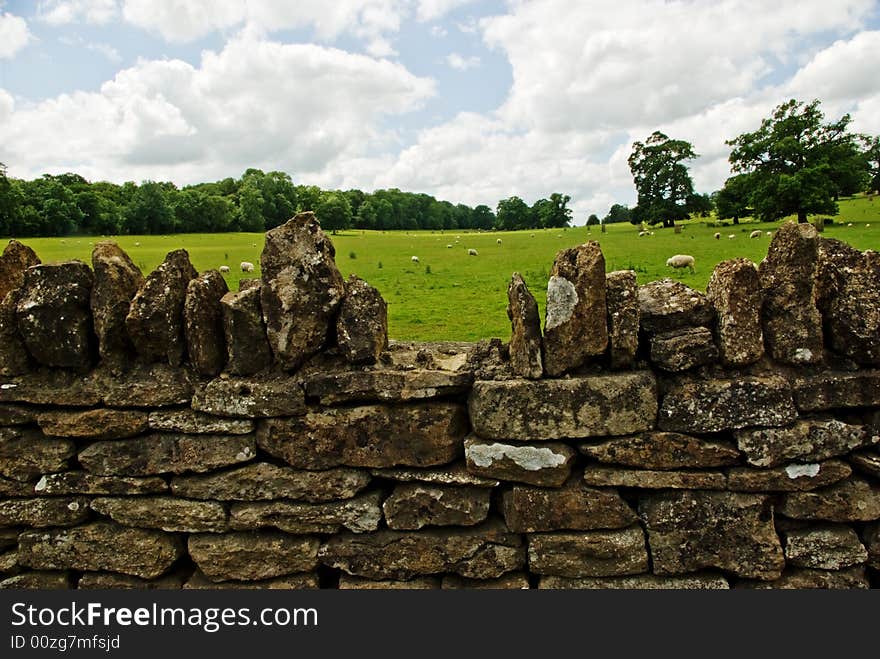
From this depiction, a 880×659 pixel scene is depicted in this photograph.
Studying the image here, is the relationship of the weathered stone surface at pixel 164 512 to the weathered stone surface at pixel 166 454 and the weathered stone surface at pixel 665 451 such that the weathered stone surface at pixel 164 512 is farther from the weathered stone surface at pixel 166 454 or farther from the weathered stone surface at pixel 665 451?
the weathered stone surface at pixel 665 451

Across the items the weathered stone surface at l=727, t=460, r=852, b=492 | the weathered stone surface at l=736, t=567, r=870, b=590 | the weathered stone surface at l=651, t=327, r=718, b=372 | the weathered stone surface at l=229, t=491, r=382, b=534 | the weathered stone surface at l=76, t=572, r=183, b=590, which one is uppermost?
the weathered stone surface at l=651, t=327, r=718, b=372

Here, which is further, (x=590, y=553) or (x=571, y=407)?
(x=590, y=553)

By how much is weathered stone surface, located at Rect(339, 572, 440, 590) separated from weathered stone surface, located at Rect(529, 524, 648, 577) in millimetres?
688

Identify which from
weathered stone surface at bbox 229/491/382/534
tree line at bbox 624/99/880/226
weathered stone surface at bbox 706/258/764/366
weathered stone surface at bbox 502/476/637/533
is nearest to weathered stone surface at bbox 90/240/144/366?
weathered stone surface at bbox 229/491/382/534

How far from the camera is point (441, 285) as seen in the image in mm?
14023

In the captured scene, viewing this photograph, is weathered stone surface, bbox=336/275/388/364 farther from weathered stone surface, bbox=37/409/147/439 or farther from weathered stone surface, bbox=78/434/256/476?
weathered stone surface, bbox=37/409/147/439

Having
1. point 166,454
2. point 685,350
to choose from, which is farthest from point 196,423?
point 685,350

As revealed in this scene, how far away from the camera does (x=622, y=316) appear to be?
11.5 ft

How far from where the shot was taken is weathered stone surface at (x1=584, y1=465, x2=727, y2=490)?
3531mm

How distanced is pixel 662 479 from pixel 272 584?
8.76 ft

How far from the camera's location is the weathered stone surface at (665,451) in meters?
3.50

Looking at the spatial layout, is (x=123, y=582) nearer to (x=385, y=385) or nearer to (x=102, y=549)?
(x=102, y=549)

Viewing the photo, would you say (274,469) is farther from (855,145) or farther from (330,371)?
(855,145)

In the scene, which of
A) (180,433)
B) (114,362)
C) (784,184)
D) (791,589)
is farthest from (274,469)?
(784,184)
